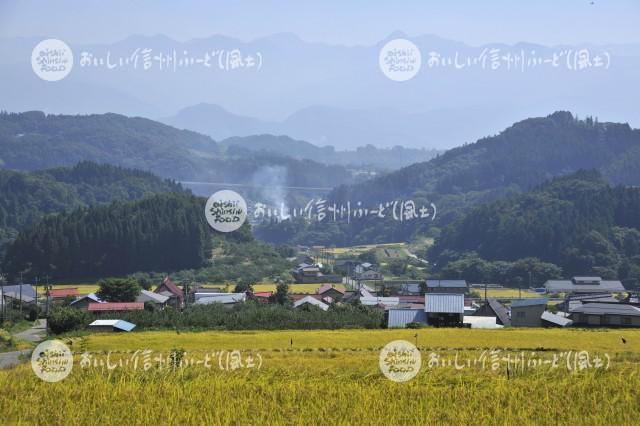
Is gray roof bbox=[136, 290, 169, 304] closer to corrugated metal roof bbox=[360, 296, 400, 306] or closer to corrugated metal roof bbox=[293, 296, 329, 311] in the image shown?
corrugated metal roof bbox=[293, 296, 329, 311]

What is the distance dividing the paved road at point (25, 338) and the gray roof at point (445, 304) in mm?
17797

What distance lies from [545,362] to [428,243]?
323 feet

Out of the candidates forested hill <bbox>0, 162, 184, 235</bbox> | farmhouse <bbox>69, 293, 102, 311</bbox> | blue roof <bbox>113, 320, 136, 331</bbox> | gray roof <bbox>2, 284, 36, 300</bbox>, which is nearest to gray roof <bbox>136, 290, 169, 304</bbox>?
farmhouse <bbox>69, 293, 102, 311</bbox>

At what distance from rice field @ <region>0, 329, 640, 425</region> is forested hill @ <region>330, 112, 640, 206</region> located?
146 meters

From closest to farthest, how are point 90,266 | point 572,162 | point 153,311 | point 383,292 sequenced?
point 153,311 → point 383,292 → point 90,266 → point 572,162

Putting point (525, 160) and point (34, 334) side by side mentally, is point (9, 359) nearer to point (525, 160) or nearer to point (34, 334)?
point (34, 334)

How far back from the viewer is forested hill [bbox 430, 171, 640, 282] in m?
88.8

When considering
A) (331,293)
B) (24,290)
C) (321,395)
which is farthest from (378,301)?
(321,395)

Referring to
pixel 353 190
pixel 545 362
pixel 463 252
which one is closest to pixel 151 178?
pixel 353 190

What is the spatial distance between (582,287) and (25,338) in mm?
51643

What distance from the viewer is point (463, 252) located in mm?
102125

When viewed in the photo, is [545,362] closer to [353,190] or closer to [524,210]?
[524,210]

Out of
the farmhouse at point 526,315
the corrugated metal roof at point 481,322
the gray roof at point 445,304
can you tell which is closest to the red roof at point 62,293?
the gray roof at point 445,304

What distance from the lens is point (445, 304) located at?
41.6 meters
